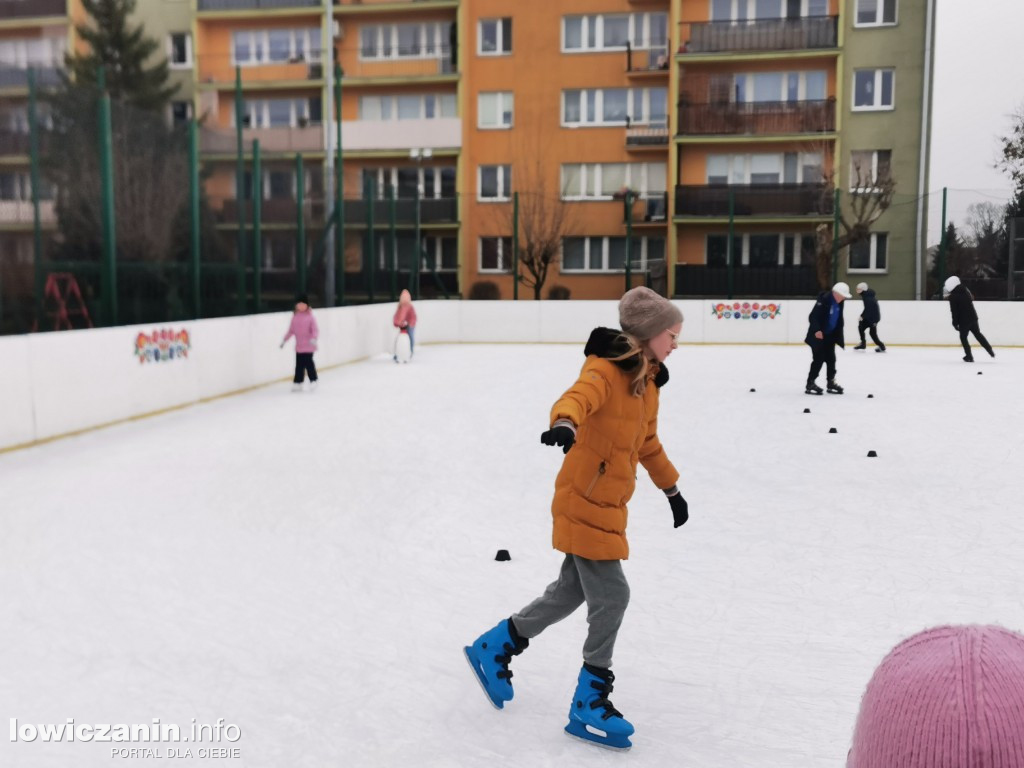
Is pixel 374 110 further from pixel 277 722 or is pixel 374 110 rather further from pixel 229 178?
pixel 277 722

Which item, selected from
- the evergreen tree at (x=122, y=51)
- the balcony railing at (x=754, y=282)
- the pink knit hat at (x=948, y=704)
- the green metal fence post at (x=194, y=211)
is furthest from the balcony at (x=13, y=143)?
the evergreen tree at (x=122, y=51)

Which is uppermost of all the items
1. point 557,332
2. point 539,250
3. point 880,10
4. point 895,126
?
point 880,10

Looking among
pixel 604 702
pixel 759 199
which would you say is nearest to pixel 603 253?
pixel 759 199

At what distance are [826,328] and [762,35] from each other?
2456 centimetres

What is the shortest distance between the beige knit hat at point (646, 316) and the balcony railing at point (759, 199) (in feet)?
101

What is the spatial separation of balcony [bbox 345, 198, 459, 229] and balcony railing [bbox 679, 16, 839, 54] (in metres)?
9.35

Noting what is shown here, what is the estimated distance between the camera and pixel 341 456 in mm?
8781

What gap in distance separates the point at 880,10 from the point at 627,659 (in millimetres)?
35404

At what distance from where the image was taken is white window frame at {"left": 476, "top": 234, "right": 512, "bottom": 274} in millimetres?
35219

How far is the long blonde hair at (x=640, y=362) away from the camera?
317cm

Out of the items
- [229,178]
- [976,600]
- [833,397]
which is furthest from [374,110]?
[976,600]

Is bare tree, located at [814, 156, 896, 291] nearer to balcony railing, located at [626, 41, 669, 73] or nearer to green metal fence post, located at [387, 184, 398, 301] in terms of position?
balcony railing, located at [626, 41, 669, 73]

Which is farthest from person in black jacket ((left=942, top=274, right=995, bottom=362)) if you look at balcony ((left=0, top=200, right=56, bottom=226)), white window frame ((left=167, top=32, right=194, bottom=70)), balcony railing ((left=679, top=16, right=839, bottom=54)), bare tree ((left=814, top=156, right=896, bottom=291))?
white window frame ((left=167, top=32, right=194, bottom=70))

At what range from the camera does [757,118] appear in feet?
112
